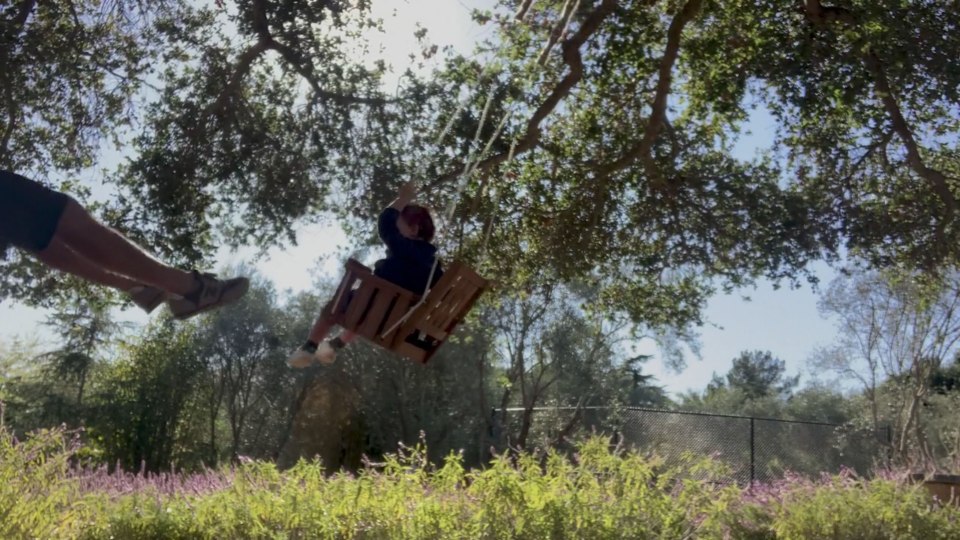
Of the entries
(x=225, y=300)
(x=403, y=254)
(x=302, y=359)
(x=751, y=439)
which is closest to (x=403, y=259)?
(x=403, y=254)

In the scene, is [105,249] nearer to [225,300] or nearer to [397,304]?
[225,300]

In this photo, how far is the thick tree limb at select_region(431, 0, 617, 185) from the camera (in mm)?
6969

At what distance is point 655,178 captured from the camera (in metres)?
8.73

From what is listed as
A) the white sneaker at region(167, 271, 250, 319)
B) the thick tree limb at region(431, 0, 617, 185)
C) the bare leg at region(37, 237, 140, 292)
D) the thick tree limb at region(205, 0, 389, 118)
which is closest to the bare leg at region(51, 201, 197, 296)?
the bare leg at region(37, 237, 140, 292)

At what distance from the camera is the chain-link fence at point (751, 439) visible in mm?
15281

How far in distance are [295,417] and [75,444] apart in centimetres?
1388

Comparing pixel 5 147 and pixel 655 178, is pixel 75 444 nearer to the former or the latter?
pixel 5 147

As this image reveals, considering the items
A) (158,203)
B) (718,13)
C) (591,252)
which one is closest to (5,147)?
(158,203)

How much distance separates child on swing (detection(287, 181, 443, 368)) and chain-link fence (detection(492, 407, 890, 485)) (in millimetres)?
9735

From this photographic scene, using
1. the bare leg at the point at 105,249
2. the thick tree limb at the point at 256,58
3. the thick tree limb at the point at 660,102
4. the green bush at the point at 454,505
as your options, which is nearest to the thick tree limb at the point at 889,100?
the thick tree limb at the point at 660,102

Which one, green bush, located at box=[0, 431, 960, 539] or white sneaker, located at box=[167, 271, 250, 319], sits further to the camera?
green bush, located at box=[0, 431, 960, 539]

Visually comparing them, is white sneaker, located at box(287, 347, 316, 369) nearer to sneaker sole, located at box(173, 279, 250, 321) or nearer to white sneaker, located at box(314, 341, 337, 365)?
white sneaker, located at box(314, 341, 337, 365)

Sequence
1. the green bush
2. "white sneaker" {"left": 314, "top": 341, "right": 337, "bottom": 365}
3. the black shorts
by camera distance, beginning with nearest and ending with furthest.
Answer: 1. the black shorts
2. the green bush
3. "white sneaker" {"left": 314, "top": 341, "right": 337, "bottom": 365}

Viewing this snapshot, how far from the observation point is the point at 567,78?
7180 millimetres
